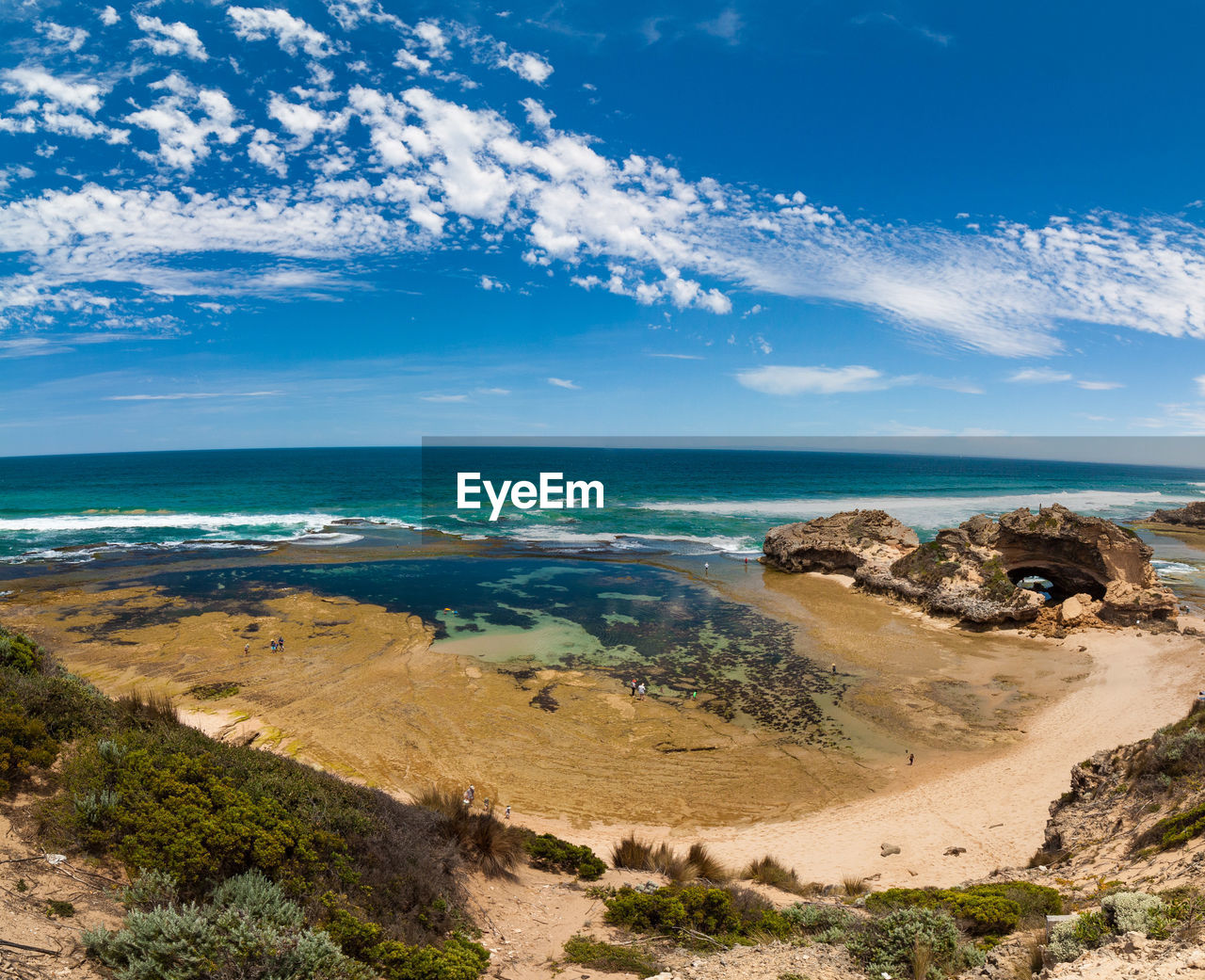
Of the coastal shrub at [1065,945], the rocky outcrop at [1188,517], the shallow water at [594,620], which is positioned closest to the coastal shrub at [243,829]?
the coastal shrub at [1065,945]

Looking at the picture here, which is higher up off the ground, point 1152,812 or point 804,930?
point 1152,812

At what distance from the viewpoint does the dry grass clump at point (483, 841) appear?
903cm

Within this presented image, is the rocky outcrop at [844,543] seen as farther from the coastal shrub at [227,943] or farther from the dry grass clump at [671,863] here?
the coastal shrub at [227,943]

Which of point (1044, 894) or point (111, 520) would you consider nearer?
point (1044, 894)

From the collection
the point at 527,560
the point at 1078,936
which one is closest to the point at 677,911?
the point at 1078,936

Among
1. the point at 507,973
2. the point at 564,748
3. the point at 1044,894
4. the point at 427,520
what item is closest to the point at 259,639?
the point at 564,748

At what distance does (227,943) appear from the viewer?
5.34m

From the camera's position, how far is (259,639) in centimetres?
2444

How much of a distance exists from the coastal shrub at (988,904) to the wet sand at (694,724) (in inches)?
118

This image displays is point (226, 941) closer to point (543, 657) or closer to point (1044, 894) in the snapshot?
point (1044, 894)

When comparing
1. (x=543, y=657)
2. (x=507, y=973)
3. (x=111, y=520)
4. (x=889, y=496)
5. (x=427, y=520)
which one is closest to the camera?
(x=507, y=973)

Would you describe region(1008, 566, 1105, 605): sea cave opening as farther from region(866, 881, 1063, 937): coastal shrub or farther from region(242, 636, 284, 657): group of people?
region(242, 636, 284, 657): group of people

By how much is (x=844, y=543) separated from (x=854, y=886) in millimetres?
30504

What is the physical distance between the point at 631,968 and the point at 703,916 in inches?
Result: 57.7
